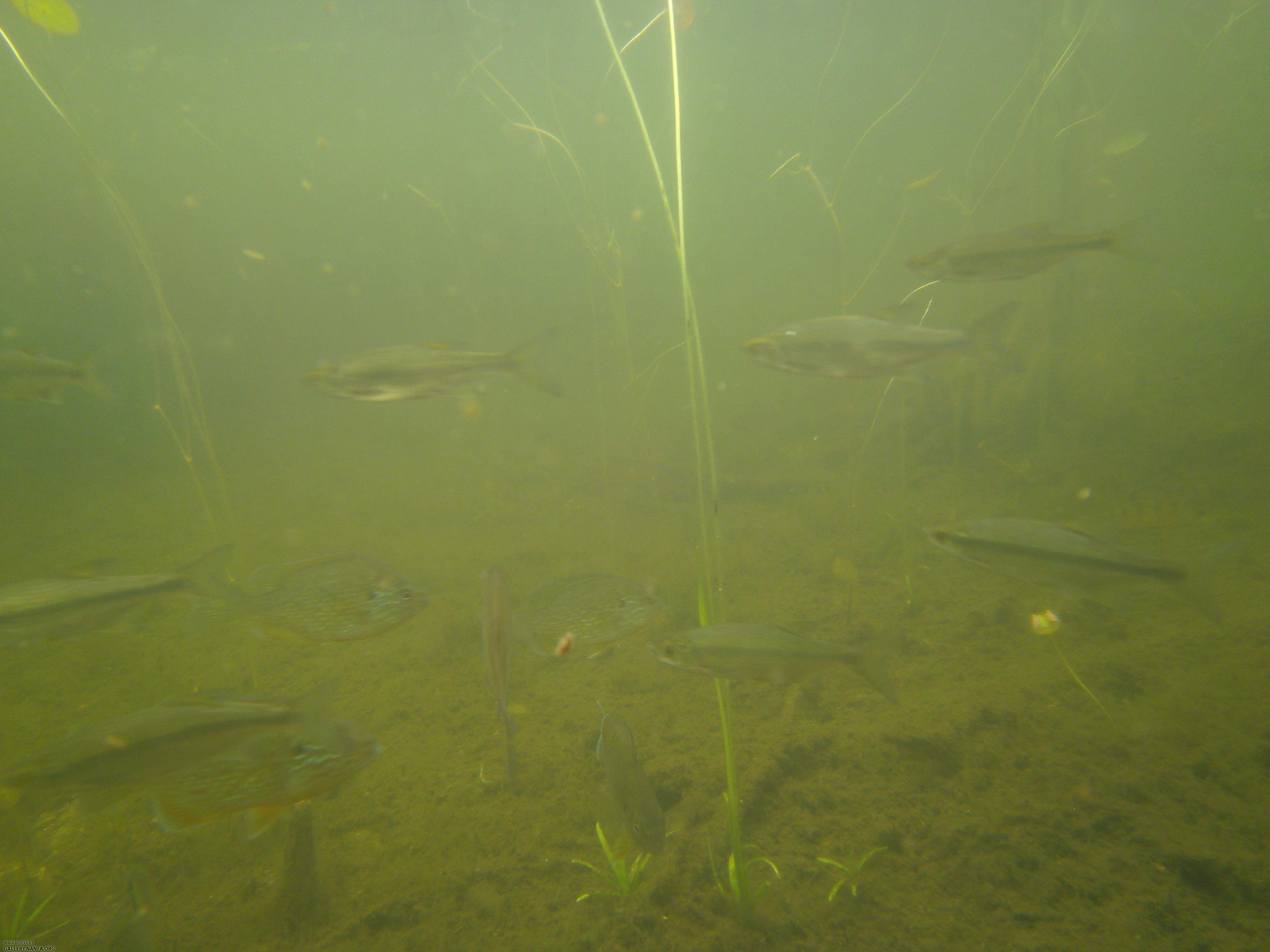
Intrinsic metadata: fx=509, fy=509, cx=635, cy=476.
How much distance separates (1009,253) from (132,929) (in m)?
5.73

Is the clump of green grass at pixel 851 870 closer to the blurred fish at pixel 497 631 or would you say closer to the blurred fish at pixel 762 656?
the blurred fish at pixel 762 656

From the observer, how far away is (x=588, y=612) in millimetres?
2881

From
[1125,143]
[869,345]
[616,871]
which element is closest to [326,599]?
[616,871]

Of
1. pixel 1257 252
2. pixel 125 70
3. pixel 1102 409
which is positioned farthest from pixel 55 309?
pixel 1257 252

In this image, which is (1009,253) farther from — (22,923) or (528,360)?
(22,923)

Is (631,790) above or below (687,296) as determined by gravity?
below

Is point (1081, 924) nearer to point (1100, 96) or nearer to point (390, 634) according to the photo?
point (390, 634)

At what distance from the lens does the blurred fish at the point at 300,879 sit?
237 centimetres

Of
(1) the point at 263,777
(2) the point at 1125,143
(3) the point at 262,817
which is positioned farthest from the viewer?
(2) the point at 1125,143

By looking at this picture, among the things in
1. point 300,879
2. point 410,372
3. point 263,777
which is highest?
point 410,372

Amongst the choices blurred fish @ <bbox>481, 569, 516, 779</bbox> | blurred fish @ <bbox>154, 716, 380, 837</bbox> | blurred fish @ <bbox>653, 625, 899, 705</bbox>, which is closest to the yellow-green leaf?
blurred fish @ <bbox>154, 716, 380, 837</bbox>

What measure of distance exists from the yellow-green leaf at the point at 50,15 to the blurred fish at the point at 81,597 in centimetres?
411

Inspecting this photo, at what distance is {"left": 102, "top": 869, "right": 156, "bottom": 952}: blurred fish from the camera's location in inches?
80.2

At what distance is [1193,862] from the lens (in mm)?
1994
